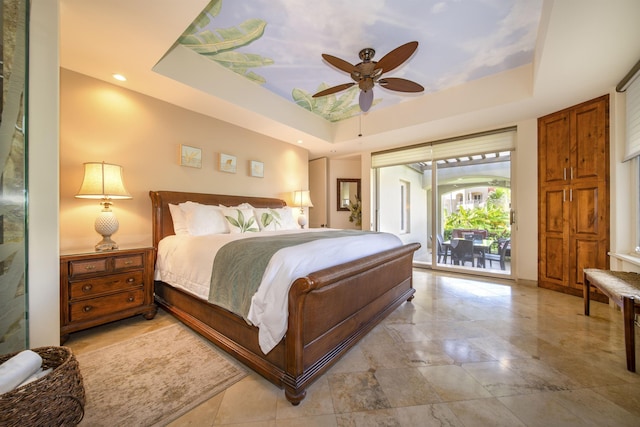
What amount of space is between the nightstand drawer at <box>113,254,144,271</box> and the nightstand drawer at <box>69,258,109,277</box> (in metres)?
0.07

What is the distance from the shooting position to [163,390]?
4.81 feet

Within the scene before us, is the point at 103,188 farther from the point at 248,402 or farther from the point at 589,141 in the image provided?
the point at 589,141

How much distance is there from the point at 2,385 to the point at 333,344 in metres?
1.56

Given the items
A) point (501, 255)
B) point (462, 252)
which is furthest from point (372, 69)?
point (501, 255)

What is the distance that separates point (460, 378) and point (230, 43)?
3.66 m

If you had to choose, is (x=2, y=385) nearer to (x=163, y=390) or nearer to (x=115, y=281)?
(x=163, y=390)

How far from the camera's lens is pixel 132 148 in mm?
2816

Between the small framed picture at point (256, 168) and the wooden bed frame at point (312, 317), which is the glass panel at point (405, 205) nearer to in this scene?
the small framed picture at point (256, 168)

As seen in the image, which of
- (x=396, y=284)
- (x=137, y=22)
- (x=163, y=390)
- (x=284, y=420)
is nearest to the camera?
(x=284, y=420)

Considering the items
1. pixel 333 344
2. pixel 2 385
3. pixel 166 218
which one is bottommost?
pixel 333 344

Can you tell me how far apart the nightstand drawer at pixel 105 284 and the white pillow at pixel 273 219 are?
1.47 metres

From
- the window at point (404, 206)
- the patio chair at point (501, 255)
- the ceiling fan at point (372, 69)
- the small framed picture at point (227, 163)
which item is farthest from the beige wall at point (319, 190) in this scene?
the patio chair at point (501, 255)

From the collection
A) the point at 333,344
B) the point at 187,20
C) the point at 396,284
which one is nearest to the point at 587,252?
the point at 396,284

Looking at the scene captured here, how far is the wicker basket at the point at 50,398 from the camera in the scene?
866mm
